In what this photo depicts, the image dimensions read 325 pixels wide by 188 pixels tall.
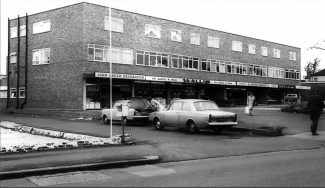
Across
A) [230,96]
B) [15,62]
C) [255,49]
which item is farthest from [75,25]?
[255,49]

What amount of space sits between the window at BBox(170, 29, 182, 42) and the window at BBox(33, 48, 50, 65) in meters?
12.7

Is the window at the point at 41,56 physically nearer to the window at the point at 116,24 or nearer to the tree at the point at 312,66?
the window at the point at 116,24

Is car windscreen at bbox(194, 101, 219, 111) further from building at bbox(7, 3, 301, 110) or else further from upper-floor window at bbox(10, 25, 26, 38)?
upper-floor window at bbox(10, 25, 26, 38)

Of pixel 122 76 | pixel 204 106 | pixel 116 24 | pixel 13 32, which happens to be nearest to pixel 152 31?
pixel 116 24

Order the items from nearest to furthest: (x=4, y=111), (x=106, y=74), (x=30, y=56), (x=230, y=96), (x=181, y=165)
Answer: (x=181, y=165) → (x=106, y=74) → (x=4, y=111) → (x=30, y=56) → (x=230, y=96)

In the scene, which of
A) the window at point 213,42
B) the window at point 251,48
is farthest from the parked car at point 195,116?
the window at point 251,48

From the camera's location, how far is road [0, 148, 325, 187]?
7406mm

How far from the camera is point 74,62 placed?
34.5 metres

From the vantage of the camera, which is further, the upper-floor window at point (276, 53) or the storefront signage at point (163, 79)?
the upper-floor window at point (276, 53)

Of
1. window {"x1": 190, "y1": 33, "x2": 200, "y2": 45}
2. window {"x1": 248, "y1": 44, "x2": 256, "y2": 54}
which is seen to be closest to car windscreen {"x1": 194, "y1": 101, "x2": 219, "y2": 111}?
window {"x1": 190, "y1": 33, "x2": 200, "y2": 45}

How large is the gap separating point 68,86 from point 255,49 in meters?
28.5

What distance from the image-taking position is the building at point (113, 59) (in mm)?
34719

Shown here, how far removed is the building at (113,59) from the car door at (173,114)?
15616mm

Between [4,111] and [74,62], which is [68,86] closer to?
[74,62]
